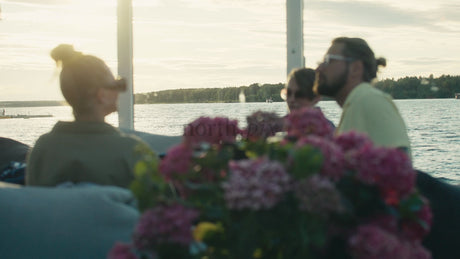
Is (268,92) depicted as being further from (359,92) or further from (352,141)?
(352,141)

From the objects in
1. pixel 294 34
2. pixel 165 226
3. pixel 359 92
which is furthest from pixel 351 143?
pixel 294 34

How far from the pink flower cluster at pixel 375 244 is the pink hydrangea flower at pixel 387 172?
6cm

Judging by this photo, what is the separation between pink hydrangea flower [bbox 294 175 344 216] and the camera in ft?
2.34

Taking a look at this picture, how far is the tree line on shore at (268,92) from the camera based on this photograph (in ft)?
9.61

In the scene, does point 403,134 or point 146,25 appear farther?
point 146,25

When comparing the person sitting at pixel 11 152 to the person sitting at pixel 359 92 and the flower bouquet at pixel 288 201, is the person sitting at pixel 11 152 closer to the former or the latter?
the person sitting at pixel 359 92

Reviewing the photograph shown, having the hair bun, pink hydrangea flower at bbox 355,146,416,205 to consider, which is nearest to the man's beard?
the hair bun

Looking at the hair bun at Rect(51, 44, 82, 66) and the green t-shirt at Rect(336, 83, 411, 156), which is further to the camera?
the green t-shirt at Rect(336, 83, 411, 156)

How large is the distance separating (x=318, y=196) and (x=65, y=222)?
88cm

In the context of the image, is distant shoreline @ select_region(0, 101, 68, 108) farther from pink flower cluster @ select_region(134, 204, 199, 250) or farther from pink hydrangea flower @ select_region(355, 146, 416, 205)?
pink hydrangea flower @ select_region(355, 146, 416, 205)

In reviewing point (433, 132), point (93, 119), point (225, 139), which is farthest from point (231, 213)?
point (433, 132)

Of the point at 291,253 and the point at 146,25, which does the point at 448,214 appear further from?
the point at 146,25

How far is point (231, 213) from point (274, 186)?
12cm

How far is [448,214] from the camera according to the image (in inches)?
70.4
